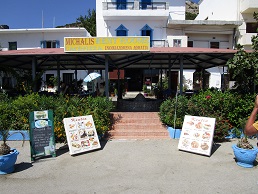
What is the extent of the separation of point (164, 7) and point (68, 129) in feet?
71.2

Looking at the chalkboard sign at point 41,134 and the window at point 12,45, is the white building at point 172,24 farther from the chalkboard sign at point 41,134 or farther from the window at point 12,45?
the chalkboard sign at point 41,134

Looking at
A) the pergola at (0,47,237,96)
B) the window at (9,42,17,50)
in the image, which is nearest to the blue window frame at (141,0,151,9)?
the pergola at (0,47,237,96)

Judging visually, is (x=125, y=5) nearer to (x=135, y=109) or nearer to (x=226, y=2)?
(x=226, y=2)

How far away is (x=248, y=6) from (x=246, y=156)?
78.8ft

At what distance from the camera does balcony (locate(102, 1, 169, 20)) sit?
23.4 metres

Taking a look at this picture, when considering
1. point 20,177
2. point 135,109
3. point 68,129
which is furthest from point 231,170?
point 135,109

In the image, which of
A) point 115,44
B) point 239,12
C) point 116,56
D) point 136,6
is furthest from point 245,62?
point 239,12

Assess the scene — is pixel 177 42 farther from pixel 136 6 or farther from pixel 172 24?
pixel 136 6

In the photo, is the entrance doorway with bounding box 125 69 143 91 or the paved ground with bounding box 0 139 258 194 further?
the entrance doorway with bounding box 125 69 143 91

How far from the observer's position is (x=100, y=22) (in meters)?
24.9

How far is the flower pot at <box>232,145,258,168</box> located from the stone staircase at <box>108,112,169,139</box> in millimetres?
2809

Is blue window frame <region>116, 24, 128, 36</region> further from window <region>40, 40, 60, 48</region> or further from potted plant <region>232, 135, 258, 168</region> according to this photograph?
potted plant <region>232, 135, 258, 168</region>

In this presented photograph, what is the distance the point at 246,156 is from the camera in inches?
198

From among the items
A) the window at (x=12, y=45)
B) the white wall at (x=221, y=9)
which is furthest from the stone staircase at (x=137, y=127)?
the white wall at (x=221, y=9)
